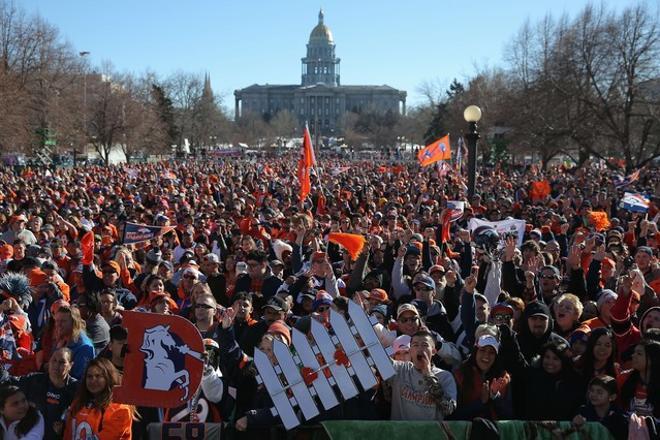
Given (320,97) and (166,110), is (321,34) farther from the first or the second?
(166,110)

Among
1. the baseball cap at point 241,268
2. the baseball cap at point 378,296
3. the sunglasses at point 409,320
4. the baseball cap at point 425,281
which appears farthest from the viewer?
the baseball cap at point 241,268

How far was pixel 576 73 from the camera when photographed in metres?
36.2

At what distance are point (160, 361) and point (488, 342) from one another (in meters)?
2.11

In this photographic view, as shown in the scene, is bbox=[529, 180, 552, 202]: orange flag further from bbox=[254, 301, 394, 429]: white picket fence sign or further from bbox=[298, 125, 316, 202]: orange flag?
bbox=[254, 301, 394, 429]: white picket fence sign

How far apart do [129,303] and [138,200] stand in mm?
11457

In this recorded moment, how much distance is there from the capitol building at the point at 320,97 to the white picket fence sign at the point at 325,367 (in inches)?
5747

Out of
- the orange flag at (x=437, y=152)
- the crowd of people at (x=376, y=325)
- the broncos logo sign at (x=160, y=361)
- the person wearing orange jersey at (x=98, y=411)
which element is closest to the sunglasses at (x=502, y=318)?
the crowd of people at (x=376, y=325)

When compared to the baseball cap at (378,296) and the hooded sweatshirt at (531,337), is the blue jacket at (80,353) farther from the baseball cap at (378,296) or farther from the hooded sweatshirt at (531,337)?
the hooded sweatshirt at (531,337)

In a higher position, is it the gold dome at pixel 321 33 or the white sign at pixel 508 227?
the gold dome at pixel 321 33

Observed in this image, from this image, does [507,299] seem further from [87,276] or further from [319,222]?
[319,222]

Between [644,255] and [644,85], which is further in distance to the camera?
[644,85]

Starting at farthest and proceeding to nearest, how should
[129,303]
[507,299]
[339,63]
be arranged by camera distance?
1. [339,63]
2. [129,303]
3. [507,299]

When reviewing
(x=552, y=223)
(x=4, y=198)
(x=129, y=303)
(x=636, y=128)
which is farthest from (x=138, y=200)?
(x=636, y=128)

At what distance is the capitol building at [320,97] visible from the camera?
15975cm
